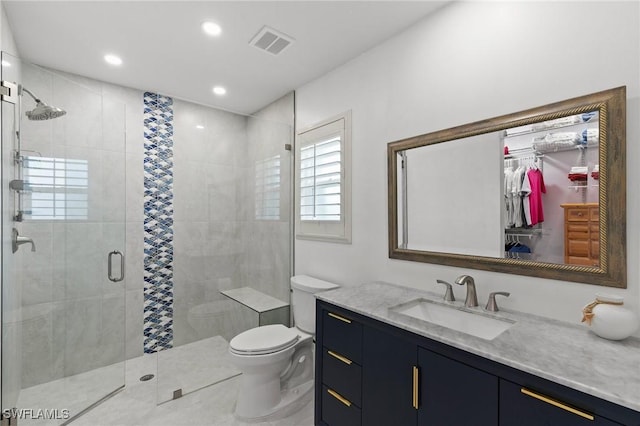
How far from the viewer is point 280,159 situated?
288 centimetres

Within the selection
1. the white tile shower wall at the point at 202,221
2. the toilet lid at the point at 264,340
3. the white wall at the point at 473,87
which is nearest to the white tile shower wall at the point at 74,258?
the white tile shower wall at the point at 202,221

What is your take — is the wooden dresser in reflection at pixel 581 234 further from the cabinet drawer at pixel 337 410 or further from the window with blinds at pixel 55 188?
the window with blinds at pixel 55 188

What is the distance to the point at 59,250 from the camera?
2.11m

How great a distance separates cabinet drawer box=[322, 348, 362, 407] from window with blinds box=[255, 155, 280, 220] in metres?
1.39

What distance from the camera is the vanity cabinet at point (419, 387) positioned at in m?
0.93

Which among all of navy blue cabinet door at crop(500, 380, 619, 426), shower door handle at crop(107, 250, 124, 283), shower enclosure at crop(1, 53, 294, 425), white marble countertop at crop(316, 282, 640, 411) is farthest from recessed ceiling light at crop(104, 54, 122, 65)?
navy blue cabinet door at crop(500, 380, 619, 426)

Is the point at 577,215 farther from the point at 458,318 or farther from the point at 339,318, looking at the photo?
the point at 339,318

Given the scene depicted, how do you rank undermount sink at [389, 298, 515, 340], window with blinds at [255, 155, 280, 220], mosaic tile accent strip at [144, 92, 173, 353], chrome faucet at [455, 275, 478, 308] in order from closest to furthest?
undermount sink at [389, 298, 515, 340] < chrome faucet at [455, 275, 478, 308] < mosaic tile accent strip at [144, 92, 173, 353] < window with blinds at [255, 155, 280, 220]

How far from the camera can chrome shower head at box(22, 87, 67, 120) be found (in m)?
1.91

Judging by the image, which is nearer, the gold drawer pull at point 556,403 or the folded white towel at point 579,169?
the gold drawer pull at point 556,403

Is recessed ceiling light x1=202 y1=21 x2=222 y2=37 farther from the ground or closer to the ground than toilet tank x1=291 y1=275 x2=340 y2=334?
farther from the ground

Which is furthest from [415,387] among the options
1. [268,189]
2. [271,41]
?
[271,41]

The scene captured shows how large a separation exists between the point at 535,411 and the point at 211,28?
2.53 metres

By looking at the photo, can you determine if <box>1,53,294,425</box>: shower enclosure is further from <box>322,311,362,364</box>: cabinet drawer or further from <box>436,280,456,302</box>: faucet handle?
<box>436,280,456,302</box>: faucet handle
